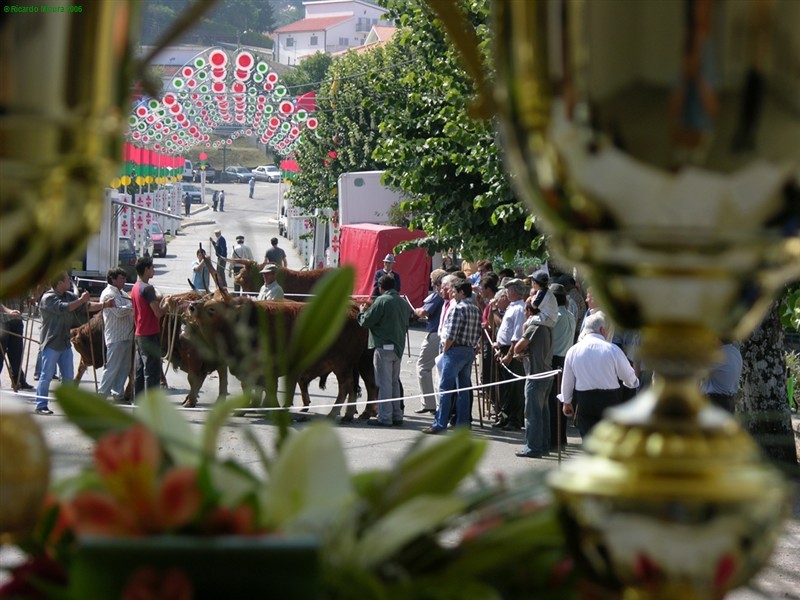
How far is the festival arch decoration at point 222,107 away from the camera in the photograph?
82.9ft

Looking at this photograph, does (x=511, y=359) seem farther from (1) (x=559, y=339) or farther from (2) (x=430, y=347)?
(2) (x=430, y=347)

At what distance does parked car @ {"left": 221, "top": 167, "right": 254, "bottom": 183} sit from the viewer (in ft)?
218

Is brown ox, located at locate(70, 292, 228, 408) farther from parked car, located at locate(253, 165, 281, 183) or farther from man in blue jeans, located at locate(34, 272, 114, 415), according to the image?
parked car, located at locate(253, 165, 281, 183)

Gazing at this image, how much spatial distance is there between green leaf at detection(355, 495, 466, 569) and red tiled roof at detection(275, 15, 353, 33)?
125920 mm

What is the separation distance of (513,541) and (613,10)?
0.36m

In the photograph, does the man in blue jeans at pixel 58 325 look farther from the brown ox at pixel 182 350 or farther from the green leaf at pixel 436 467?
the green leaf at pixel 436 467

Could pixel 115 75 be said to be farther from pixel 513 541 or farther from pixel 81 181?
pixel 513 541

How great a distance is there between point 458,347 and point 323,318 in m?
11.7

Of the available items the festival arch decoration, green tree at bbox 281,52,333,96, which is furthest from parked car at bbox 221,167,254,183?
the festival arch decoration

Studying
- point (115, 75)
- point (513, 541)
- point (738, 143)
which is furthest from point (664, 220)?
point (115, 75)

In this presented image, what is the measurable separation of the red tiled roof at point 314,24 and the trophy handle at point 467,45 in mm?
125636

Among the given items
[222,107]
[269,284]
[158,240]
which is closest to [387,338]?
[269,284]

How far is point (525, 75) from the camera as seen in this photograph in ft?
2.66

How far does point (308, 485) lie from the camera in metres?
0.80
